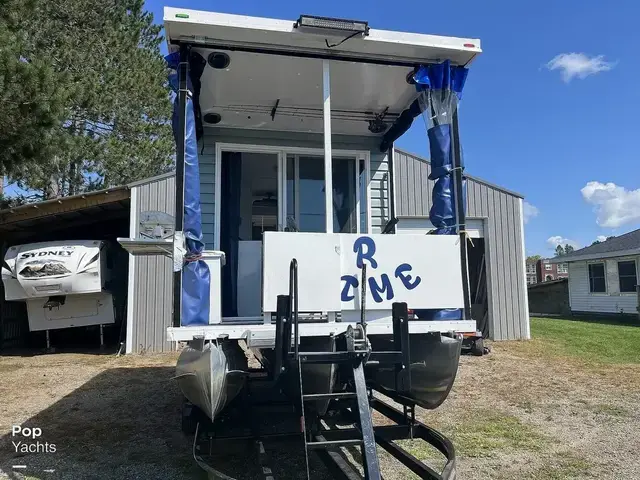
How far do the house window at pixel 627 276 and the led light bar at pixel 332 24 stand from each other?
710 inches

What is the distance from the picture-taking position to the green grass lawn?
10344 mm

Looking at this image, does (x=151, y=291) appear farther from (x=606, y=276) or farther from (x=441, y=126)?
(x=606, y=276)

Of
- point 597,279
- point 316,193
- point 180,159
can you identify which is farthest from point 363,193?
point 597,279

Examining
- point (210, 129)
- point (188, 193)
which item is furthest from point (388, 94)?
point (188, 193)

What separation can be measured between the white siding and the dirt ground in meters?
10.4

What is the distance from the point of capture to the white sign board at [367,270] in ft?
12.1

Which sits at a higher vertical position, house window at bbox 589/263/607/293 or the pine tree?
the pine tree

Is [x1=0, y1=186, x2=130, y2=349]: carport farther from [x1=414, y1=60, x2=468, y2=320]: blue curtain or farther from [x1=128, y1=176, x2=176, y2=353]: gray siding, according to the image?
[x1=414, y1=60, x2=468, y2=320]: blue curtain

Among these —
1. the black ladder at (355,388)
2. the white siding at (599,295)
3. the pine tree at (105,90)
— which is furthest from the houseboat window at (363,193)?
the white siding at (599,295)

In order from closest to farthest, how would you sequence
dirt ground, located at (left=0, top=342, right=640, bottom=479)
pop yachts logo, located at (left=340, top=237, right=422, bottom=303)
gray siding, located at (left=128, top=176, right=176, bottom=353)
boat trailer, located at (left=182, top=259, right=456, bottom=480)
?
boat trailer, located at (left=182, top=259, right=456, bottom=480) → pop yachts logo, located at (left=340, top=237, right=422, bottom=303) → dirt ground, located at (left=0, top=342, right=640, bottom=479) → gray siding, located at (left=128, top=176, right=176, bottom=353)

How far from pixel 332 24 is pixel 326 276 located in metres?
1.93

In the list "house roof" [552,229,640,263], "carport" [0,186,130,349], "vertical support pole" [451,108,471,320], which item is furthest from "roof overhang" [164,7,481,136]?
"house roof" [552,229,640,263]

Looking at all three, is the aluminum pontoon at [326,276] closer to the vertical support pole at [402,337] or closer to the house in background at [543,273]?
the vertical support pole at [402,337]

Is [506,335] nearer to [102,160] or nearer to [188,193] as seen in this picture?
[188,193]
